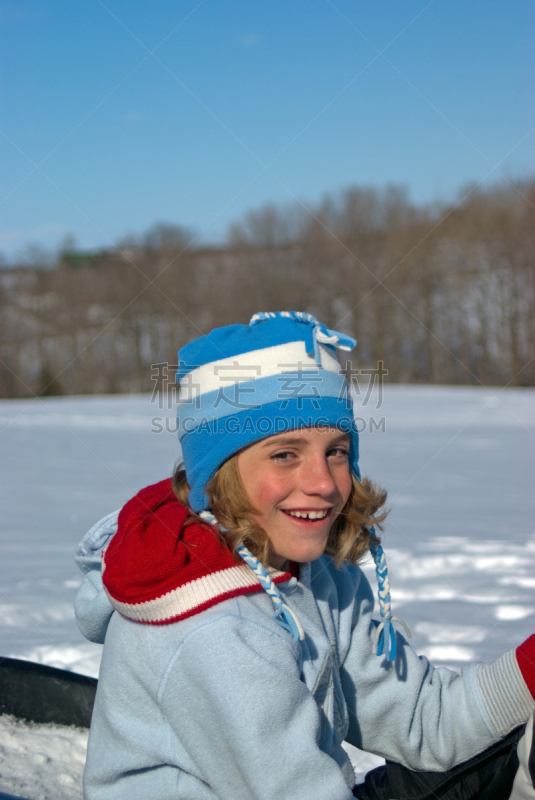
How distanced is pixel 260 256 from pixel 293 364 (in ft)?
79.8

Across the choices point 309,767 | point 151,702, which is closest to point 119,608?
point 151,702

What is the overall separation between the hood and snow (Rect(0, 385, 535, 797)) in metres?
0.76

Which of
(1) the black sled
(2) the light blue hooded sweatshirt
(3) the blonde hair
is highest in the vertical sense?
(3) the blonde hair

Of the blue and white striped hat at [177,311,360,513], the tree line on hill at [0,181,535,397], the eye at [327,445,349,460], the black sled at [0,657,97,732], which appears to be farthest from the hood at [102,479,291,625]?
the tree line on hill at [0,181,535,397]

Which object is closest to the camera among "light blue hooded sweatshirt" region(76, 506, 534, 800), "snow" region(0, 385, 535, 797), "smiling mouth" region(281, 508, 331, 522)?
"light blue hooded sweatshirt" region(76, 506, 534, 800)

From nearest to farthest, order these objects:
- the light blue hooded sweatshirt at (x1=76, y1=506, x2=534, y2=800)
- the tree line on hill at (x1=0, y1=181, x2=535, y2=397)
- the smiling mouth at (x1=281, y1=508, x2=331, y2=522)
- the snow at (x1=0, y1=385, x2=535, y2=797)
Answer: the light blue hooded sweatshirt at (x1=76, y1=506, x2=534, y2=800)
the smiling mouth at (x1=281, y1=508, x2=331, y2=522)
the snow at (x1=0, y1=385, x2=535, y2=797)
the tree line on hill at (x1=0, y1=181, x2=535, y2=397)

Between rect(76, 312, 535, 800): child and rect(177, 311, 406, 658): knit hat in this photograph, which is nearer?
rect(76, 312, 535, 800): child

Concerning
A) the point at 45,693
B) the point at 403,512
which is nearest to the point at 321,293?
the point at 403,512

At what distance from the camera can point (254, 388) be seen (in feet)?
4.33

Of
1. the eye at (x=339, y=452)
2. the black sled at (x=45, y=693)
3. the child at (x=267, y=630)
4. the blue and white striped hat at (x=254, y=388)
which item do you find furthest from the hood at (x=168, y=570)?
the black sled at (x=45, y=693)

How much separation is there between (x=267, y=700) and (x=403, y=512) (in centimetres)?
347

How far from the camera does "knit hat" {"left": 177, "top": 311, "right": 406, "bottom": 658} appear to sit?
131cm

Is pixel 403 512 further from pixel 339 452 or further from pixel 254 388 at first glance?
pixel 254 388

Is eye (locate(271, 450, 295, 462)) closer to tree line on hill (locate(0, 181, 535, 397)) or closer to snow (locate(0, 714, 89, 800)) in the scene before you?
snow (locate(0, 714, 89, 800))
